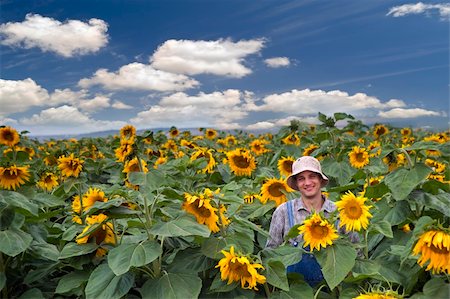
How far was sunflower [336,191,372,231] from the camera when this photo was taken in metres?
3.02

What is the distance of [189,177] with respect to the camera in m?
5.05

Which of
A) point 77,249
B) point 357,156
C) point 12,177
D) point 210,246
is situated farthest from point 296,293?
point 357,156

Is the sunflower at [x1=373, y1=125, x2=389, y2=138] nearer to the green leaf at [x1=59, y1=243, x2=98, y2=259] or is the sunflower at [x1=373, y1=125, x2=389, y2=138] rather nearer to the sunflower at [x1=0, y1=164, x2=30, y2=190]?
the sunflower at [x1=0, y1=164, x2=30, y2=190]

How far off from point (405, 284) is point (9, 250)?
246 cm

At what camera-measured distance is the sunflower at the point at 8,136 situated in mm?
A: 7855

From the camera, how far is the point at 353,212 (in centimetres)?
307

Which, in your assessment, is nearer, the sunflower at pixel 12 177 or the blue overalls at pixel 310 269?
the blue overalls at pixel 310 269

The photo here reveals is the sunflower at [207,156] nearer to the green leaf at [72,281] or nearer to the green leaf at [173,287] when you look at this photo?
the green leaf at [72,281]

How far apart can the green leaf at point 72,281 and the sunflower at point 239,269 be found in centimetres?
96

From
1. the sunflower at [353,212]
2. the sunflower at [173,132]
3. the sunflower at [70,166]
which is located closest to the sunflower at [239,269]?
the sunflower at [353,212]

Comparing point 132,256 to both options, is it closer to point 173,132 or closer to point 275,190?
point 275,190

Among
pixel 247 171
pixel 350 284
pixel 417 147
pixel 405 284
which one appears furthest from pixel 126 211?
pixel 247 171

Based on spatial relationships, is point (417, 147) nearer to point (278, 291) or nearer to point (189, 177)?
point (278, 291)

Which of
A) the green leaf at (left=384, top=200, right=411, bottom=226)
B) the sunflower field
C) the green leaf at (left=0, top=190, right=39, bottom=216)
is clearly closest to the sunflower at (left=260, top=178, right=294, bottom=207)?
the sunflower field
